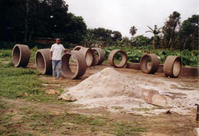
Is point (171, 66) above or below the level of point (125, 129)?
above

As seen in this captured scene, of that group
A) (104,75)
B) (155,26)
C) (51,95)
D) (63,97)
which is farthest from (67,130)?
(155,26)

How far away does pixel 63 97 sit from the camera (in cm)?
611

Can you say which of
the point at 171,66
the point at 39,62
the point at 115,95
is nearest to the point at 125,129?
the point at 115,95

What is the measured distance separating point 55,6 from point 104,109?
37.1 meters

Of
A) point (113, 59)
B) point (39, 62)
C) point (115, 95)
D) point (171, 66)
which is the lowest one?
point (115, 95)

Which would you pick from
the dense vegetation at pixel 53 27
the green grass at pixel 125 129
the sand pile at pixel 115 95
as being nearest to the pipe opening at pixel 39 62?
the sand pile at pixel 115 95

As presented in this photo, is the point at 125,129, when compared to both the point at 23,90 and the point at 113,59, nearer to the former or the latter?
the point at 23,90

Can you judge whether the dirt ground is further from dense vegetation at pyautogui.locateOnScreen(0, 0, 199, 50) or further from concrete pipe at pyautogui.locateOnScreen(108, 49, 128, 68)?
dense vegetation at pyautogui.locateOnScreen(0, 0, 199, 50)

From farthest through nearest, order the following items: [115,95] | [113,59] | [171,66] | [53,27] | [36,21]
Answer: [53,27], [36,21], [113,59], [171,66], [115,95]

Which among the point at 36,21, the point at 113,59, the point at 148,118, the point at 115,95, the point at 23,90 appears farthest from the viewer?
the point at 36,21

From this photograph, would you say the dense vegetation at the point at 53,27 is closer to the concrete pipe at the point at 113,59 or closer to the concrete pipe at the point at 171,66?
the concrete pipe at the point at 113,59

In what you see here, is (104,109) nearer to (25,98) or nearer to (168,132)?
(168,132)

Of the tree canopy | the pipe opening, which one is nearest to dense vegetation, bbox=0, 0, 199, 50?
the tree canopy

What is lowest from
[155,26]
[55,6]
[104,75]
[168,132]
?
[168,132]
